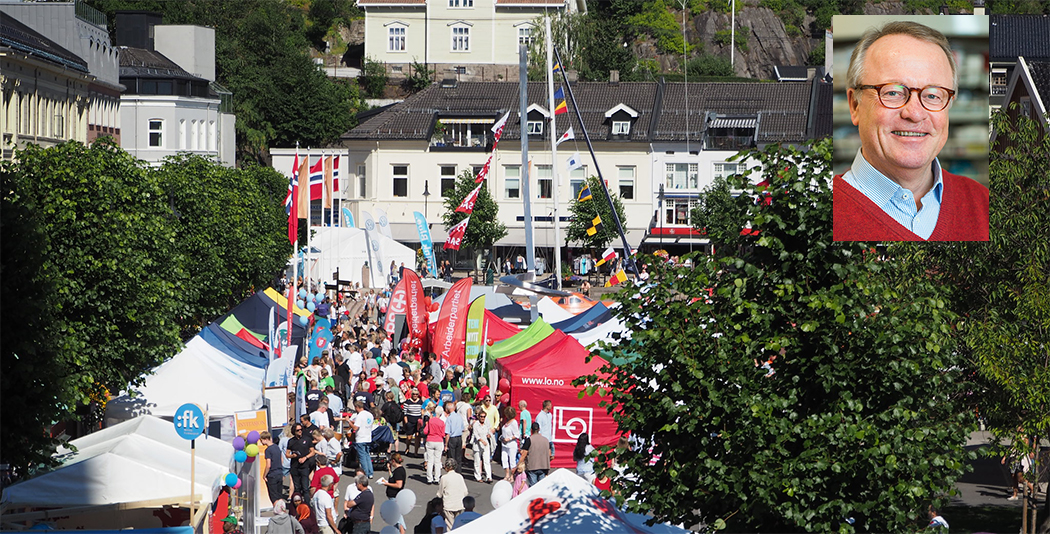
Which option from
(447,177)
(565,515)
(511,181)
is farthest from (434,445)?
(447,177)

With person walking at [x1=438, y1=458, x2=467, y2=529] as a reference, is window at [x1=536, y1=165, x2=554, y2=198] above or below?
above

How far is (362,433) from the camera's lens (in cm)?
2039

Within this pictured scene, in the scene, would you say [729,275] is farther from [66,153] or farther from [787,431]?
[66,153]

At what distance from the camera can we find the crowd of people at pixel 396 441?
54.1ft

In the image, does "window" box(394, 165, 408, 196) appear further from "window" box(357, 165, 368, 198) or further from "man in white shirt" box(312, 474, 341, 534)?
"man in white shirt" box(312, 474, 341, 534)

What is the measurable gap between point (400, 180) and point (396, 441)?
45.2m

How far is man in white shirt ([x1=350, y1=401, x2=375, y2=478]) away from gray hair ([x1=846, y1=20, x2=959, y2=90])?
10642 millimetres

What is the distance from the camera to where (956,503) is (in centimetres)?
2036

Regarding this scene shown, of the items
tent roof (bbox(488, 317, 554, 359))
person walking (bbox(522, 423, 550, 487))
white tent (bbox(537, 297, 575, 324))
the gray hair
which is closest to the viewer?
the gray hair

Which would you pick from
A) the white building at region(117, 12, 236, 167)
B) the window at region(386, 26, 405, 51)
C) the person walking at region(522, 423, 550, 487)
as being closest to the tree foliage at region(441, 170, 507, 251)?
the white building at region(117, 12, 236, 167)

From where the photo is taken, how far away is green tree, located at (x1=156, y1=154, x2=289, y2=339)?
3241 centimetres

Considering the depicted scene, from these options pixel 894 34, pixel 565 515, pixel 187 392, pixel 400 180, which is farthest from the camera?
pixel 400 180

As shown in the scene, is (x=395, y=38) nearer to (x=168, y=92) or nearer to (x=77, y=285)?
(x=168, y=92)

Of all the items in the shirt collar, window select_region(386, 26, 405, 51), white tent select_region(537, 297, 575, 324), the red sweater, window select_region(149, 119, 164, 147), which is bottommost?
white tent select_region(537, 297, 575, 324)
